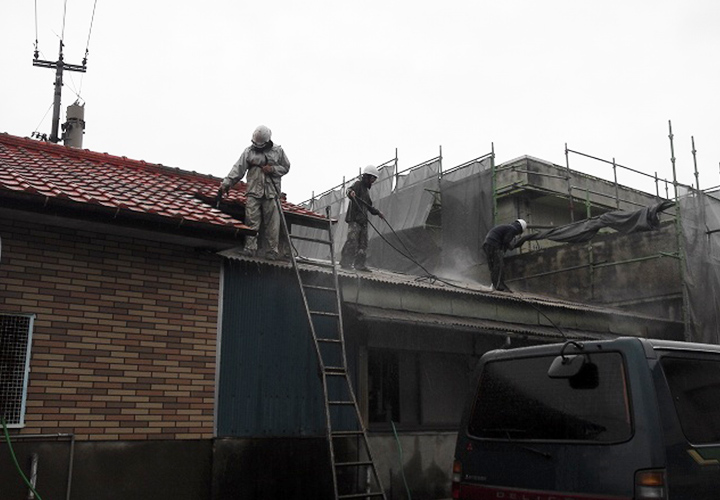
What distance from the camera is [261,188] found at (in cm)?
959

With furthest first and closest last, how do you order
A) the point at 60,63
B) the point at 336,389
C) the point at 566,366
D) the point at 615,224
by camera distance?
the point at 60,63, the point at 615,224, the point at 336,389, the point at 566,366

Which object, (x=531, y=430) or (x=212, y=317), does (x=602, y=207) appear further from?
(x=531, y=430)

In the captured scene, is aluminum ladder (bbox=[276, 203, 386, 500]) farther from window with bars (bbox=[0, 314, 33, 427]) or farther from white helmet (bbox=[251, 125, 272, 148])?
window with bars (bbox=[0, 314, 33, 427])

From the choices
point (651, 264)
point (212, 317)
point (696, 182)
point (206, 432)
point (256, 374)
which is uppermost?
point (696, 182)

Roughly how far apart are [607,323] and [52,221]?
1000 cm

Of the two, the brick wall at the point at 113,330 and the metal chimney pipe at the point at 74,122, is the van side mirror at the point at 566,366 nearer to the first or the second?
the brick wall at the point at 113,330

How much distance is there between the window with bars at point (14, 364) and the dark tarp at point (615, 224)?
1101 centimetres

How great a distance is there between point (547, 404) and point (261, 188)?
5.83 m

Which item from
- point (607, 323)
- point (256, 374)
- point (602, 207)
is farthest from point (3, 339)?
point (602, 207)

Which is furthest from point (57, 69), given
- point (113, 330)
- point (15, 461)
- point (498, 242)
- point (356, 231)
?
point (15, 461)

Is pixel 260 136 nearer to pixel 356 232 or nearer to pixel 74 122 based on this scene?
pixel 356 232

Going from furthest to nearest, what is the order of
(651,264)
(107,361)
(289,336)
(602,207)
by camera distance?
(602,207), (651,264), (289,336), (107,361)

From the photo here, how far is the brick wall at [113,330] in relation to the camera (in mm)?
7316

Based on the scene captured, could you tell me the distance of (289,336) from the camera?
29.7 feet
